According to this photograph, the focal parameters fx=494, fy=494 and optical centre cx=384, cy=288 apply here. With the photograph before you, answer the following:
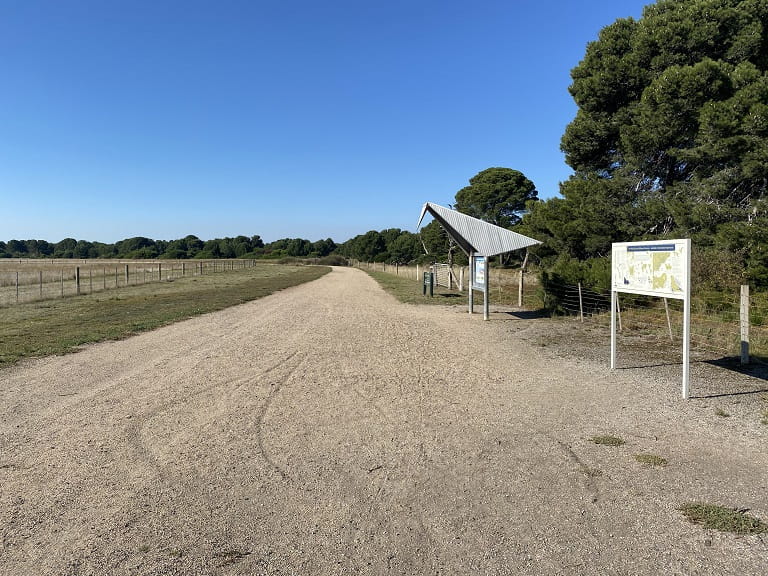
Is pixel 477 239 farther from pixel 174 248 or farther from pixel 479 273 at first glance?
pixel 174 248

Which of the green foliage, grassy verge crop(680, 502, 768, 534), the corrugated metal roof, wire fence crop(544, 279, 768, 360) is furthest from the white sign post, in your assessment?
the green foliage

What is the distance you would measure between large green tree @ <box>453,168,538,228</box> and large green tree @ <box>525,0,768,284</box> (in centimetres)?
2473

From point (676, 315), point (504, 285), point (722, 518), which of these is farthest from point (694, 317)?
point (504, 285)

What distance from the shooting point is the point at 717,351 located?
9.46 metres

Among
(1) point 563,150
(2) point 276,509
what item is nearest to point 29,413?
(2) point 276,509

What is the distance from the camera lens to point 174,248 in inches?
6467

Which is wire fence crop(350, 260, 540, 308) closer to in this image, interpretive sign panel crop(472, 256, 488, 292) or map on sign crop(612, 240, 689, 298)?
interpretive sign panel crop(472, 256, 488, 292)

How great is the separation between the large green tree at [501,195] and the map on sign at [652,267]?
39500mm

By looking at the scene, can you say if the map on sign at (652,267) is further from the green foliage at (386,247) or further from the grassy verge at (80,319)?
the green foliage at (386,247)

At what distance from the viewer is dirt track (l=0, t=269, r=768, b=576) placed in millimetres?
2930

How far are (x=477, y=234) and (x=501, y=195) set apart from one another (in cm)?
3212

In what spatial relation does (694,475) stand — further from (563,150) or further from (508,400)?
(563,150)

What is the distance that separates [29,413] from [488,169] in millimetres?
47535

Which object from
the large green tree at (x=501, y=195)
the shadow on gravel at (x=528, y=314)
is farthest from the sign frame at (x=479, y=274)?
the large green tree at (x=501, y=195)
